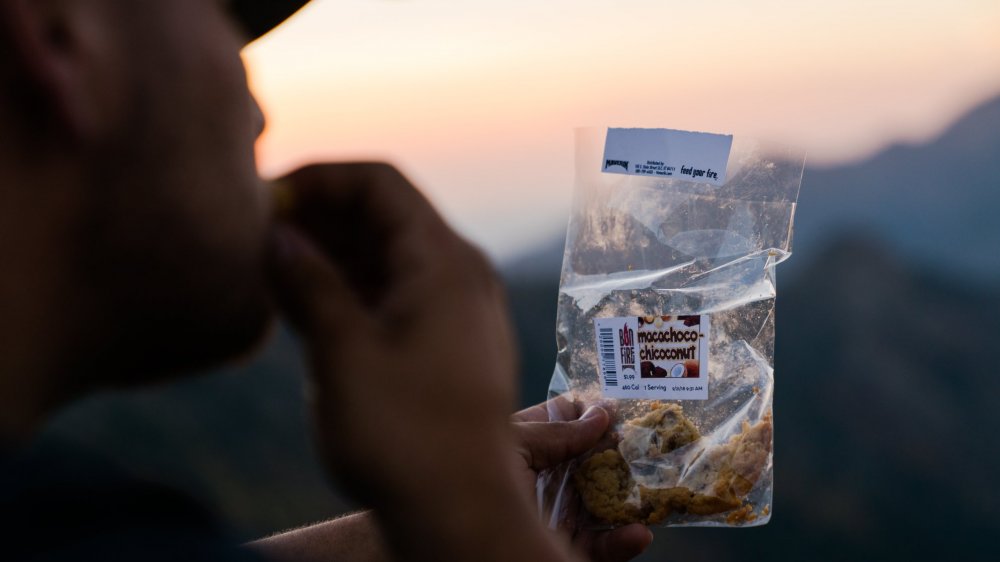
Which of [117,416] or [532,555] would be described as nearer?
[532,555]

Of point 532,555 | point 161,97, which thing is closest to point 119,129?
point 161,97

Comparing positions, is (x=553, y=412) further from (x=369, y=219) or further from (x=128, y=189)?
(x=128, y=189)

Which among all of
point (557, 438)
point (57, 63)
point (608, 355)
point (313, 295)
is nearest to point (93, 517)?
point (313, 295)

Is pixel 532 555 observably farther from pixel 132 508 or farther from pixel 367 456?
pixel 132 508

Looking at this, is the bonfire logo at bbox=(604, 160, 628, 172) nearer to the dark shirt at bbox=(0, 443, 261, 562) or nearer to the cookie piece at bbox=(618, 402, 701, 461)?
the cookie piece at bbox=(618, 402, 701, 461)

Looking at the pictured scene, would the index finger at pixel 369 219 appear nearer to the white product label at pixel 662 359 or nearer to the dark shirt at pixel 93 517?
the dark shirt at pixel 93 517

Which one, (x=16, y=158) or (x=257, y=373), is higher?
(x=16, y=158)

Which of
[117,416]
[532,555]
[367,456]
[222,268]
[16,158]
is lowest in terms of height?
[117,416]

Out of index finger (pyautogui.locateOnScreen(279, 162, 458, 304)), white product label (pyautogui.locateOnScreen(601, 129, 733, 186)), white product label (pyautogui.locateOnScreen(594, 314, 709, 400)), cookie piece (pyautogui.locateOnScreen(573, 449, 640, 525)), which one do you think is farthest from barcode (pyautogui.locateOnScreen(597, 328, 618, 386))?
index finger (pyautogui.locateOnScreen(279, 162, 458, 304))
